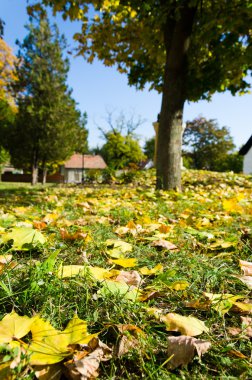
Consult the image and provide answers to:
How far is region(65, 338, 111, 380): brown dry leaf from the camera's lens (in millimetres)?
800

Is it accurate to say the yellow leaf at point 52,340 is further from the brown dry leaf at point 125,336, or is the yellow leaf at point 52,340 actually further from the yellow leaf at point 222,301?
the yellow leaf at point 222,301

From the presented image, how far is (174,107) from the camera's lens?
575 centimetres

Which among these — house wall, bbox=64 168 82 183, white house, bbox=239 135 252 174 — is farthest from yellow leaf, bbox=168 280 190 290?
house wall, bbox=64 168 82 183

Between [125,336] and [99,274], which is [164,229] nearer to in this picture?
[99,274]

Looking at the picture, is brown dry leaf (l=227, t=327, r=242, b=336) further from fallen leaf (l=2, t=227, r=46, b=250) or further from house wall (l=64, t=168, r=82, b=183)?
house wall (l=64, t=168, r=82, b=183)

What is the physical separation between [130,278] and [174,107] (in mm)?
A: 4906

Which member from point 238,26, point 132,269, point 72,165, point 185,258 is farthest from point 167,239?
point 72,165

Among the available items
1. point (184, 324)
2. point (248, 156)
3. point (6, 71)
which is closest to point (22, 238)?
point (184, 324)

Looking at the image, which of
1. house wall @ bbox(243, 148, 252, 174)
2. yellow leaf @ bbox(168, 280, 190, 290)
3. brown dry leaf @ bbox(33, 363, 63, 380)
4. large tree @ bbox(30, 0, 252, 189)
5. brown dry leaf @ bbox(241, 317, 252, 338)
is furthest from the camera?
house wall @ bbox(243, 148, 252, 174)

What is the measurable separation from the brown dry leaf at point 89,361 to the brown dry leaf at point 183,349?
20 cm

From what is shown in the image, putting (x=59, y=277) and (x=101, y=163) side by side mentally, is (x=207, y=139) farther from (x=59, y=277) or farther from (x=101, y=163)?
(x=59, y=277)

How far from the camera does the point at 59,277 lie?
4.33 feet

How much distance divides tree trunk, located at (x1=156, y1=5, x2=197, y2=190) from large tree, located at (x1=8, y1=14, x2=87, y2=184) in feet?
66.3

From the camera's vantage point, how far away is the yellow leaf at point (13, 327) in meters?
0.91
